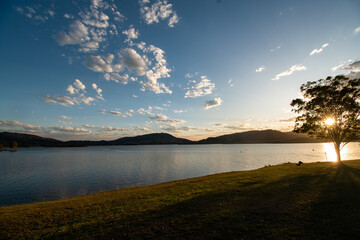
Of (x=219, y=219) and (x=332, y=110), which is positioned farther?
(x=332, y=110)

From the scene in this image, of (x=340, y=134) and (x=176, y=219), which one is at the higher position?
(x=340, y=134)

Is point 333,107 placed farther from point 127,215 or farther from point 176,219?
point 127,215

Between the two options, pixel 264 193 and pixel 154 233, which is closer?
pixel 154 233

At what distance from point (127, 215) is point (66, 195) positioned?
29.0m

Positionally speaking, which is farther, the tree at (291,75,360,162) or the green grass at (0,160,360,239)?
the tree at (291,75,360,162)

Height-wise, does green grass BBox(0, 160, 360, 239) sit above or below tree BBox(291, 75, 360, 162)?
below

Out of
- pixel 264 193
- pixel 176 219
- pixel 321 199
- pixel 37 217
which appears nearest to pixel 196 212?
pixel 176 219

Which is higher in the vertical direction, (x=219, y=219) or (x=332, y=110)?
(x=332, y=110)

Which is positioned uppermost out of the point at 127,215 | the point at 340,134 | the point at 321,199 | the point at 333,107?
the point at 333,107

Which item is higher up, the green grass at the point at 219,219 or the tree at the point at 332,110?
the tree at the point at 332,110

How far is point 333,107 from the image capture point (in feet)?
111

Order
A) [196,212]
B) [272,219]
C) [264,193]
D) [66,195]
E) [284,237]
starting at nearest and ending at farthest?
[284,237], [272,219], [196,212], [264,193], [66,195]

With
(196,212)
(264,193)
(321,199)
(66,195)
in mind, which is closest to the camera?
(196,212)

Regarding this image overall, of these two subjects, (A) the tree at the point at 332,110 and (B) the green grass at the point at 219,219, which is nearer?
(B) the green grass at the point at 219,219
